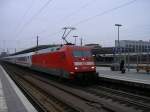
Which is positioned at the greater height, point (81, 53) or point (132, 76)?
point (81, 53)

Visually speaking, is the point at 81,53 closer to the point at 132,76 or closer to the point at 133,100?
the point at 132,76

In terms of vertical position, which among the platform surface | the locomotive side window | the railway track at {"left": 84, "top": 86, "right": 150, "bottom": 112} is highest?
the locomotive side window

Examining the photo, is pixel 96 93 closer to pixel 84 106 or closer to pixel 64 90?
pixel 64 90

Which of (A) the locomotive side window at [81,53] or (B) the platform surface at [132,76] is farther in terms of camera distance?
(B) the platform surface at [132,76]

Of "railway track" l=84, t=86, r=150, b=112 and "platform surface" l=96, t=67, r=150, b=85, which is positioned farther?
"platform surface" l=96, t=67, r=150, b=85

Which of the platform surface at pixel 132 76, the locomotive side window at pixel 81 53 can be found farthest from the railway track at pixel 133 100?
the locomotive side window at pixel 81 53

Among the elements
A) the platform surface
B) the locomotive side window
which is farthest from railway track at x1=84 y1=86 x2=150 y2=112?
the locomotive side window

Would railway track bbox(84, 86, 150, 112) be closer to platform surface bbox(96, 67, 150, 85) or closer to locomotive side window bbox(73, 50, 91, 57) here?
platform surface bbox(96, 67, 150, 85)

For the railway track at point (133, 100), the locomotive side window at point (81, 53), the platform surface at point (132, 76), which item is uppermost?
the locomotive side window at point (81, 53)

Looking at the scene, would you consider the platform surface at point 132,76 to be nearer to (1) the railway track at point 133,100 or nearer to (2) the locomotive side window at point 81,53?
(2) the locomotive side window at point 81,53

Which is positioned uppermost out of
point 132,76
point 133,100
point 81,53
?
point 81,53

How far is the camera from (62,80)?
24.2 meters

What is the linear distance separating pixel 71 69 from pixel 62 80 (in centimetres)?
397

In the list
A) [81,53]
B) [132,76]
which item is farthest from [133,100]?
[132,76]
